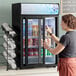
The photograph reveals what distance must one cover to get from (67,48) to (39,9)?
164cm

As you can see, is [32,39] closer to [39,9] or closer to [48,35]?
[48,35]

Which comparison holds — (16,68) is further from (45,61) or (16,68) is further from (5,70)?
(45,61)

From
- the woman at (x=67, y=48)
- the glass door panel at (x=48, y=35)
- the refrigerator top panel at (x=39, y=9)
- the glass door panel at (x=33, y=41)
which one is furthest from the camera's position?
the glass door panel at (x=48, y=35)

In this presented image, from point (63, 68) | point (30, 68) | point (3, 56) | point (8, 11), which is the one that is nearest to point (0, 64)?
point (3, 56)

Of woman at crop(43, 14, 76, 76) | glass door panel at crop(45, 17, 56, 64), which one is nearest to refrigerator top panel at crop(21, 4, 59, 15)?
glass door panel at crop(45, 17, 56, 64)

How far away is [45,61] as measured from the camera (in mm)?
5586

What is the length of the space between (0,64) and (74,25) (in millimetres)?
2371

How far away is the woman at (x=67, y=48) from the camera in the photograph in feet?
12.1

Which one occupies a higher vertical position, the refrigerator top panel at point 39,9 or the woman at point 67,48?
the refrigerator top panel at point 39,9

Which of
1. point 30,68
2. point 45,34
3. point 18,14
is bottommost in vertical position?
point 30,68

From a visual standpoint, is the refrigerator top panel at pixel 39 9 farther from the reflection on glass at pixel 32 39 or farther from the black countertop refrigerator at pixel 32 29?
the reflection on glass at pixel 32 39

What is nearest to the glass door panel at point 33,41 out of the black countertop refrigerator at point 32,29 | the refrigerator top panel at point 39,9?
the black countertop refrigerator at point 32,29

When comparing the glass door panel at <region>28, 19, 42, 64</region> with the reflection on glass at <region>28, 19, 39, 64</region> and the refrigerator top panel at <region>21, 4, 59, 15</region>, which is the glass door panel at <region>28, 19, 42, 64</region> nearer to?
the reflection on glass at <region>28, 19, 39, 64</region>

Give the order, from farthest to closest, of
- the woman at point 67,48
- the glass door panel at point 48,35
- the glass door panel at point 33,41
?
the glass door panel at point 48,35, the glass door panel at point 33,41, the woman at point 67,48
